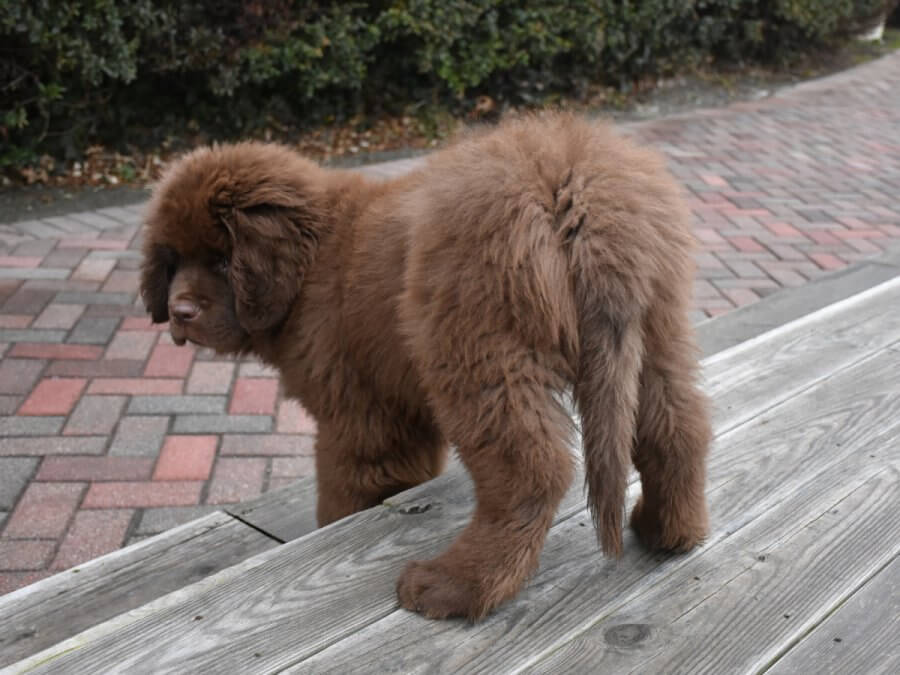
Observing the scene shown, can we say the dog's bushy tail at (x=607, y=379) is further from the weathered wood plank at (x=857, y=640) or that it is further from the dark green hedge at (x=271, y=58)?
the dark green hedge at (x=271, y=58)

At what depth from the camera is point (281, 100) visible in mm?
7703

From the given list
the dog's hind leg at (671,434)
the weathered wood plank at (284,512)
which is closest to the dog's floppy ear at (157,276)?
the weathered wood plank at (284,512)

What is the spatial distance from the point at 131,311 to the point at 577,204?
359 cm

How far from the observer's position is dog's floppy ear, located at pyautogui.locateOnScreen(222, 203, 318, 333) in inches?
91.3

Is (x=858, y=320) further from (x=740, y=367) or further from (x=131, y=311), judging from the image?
(x=131, y=311)

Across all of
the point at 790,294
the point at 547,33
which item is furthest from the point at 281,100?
the point at 790,294

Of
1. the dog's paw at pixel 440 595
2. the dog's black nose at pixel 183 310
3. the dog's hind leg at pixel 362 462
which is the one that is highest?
the dog's black nose at pixel 183 310

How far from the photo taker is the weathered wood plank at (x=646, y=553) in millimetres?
1693

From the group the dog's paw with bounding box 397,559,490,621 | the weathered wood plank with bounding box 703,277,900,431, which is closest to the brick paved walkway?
the weathered wood plank with bounding box 703,277,900,431

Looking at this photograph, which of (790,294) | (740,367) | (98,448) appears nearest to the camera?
(740,367)

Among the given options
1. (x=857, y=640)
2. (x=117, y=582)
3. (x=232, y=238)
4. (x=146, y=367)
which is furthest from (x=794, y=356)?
(x=146, y=367)

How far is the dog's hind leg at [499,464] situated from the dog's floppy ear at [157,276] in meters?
0.99

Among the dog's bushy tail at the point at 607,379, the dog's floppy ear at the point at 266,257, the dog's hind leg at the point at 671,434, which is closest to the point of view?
the dog's bushy tail at the point at 607,379

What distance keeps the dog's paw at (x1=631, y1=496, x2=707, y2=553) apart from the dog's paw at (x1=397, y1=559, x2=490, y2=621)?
1.43 feet
